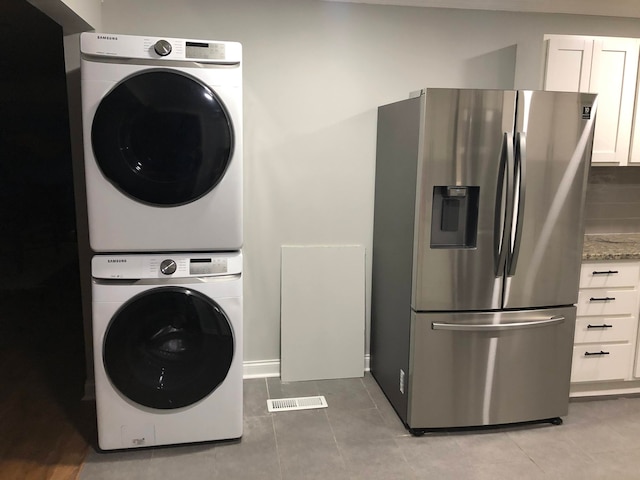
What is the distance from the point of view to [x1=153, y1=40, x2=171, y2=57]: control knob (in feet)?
7.03

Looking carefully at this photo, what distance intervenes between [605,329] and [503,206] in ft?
3.72

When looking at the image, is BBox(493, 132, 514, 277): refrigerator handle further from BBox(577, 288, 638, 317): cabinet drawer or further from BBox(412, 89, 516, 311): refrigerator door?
BBox(577, 288, 638, 317): cabinet drawer

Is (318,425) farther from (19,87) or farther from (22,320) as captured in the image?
(19,87)

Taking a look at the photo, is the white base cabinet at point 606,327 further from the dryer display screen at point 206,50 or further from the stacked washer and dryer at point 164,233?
the dryer display screen at point 206,50

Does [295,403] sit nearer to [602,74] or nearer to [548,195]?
[548,195]

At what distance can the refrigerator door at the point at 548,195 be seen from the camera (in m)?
2.40

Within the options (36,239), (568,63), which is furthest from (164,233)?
(36,239)

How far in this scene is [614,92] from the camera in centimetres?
289

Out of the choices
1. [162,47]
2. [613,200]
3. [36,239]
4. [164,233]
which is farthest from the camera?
[36,239]

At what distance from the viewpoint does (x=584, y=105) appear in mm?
2449

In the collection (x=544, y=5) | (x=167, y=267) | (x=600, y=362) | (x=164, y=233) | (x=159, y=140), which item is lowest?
(x=600, y=362)

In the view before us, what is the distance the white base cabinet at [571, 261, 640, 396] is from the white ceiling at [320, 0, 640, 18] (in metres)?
1.61

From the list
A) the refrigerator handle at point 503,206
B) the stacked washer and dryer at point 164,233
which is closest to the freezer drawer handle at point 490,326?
the refrigerator handle at point 503,206

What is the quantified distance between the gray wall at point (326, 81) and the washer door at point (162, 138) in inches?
30.1
